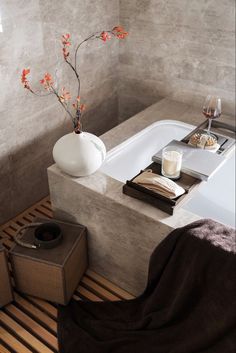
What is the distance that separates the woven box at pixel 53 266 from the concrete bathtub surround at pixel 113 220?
94 millimetres

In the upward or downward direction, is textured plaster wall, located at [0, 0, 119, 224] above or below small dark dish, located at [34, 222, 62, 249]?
above

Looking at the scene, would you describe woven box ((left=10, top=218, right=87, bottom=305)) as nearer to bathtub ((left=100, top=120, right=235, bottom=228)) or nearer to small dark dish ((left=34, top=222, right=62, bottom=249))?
small dark dish ((left=34, top=222, right=62, bottom=249))

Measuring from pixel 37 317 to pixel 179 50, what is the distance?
183 centimetres

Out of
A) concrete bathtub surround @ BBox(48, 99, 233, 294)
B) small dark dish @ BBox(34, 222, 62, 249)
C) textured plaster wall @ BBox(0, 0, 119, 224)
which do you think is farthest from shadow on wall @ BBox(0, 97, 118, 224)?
small dark dish @ BBox(34, 222, 62, 249)

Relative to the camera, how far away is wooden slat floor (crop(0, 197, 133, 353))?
187 cm

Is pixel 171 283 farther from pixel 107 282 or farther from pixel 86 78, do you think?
pixel 86 78

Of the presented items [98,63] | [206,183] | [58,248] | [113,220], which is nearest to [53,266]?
[58,248]

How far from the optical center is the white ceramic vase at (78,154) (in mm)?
1965

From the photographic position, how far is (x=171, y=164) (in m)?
2.00

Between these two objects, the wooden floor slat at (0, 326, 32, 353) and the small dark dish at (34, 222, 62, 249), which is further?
the small dark dish at (34, 222, 62, 249)

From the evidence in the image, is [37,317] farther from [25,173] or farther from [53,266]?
[25,173]

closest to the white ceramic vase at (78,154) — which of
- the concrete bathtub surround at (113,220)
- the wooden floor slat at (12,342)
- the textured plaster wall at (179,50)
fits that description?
the concrete bathtub surround at (113,220)

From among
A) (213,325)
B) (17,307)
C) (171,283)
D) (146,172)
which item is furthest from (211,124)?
(17,307)

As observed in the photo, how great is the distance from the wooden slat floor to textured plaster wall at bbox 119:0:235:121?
1378mm
